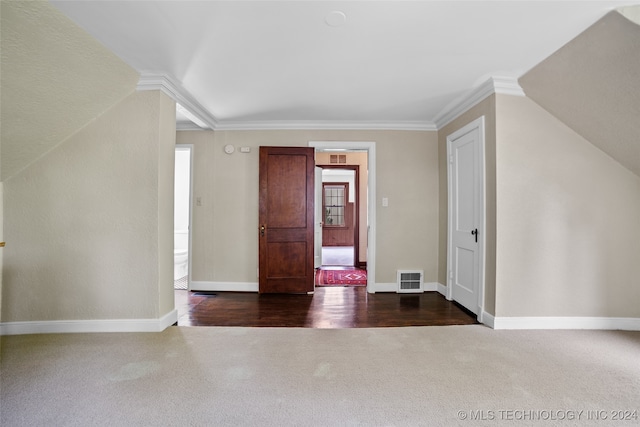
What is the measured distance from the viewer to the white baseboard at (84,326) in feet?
8.36

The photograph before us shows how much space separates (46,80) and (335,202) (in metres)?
7.80

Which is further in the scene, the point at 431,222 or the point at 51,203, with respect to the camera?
the point at 431,222

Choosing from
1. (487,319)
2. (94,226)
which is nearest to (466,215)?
(487,319)

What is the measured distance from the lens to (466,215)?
3.19 m

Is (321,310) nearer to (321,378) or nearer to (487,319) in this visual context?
(321,378)

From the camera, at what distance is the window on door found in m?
9.30

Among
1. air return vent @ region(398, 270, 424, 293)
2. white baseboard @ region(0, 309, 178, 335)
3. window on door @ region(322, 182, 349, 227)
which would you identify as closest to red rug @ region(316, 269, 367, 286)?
air return vent @ region(398, 270, 424, 293)

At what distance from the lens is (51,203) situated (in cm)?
256

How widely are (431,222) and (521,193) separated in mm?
1399

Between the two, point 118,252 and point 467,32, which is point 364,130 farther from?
point 118,252

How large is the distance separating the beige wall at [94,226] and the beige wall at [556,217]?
10.9 ft

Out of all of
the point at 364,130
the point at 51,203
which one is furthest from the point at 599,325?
the point at 51,203

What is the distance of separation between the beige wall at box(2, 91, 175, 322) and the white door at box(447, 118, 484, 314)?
10.5 ft

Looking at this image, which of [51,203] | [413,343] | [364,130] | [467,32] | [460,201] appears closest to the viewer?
[467,32]
